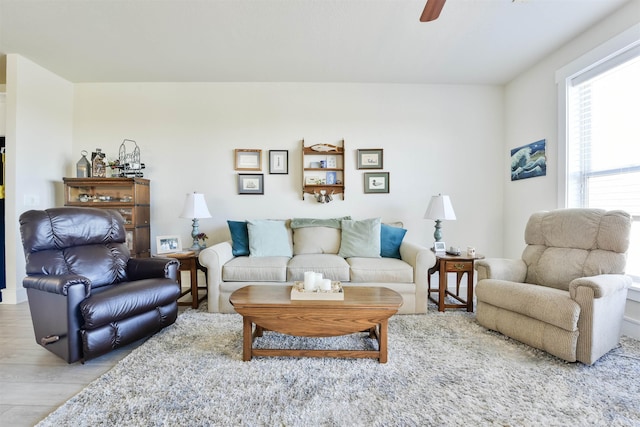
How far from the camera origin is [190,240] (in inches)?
140

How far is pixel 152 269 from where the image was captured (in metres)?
2.23

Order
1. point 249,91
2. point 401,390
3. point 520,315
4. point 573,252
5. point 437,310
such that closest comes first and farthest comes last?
point 401,390 < point 520,315 < point 573,252 < point 437,310 < point 249,91

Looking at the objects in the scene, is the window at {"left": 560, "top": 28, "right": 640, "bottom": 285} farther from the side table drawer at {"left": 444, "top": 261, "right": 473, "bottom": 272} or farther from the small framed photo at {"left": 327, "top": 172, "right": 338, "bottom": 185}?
the small framed photo at {"left": 327, "top": 172, "right": 338, "bottom": 185}

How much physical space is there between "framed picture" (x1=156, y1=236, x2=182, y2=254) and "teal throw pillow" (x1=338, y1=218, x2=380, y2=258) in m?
1.87

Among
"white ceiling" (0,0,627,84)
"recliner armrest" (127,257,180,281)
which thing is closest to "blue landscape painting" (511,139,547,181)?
"white ceiling" (0,0,627,84)

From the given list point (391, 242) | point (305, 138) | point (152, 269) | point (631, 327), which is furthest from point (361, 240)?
point (631, 327)

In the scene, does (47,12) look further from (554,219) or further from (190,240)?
(554,219)

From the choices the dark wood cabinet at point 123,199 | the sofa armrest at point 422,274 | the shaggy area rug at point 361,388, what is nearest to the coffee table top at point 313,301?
the shaggy area rug at point 361,388

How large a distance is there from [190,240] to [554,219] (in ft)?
13.2

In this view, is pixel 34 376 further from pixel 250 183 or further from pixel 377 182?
pixel 377 182

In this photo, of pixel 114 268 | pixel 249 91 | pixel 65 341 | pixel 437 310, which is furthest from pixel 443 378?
pixel 249 91

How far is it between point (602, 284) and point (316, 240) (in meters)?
2.36

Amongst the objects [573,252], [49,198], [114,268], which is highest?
[49,198]

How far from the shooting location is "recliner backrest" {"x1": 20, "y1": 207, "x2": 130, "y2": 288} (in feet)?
6.36
